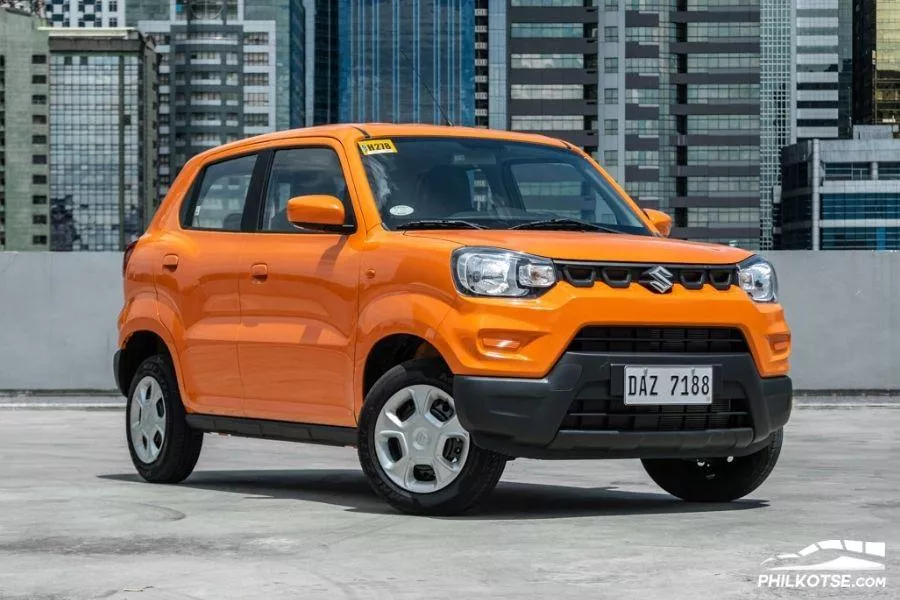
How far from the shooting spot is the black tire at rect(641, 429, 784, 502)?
775 centimetres

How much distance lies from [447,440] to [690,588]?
2085 mm

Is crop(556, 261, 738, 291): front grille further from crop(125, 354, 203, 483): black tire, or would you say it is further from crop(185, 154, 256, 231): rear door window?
crop(125, 354, 203, 483): black tire

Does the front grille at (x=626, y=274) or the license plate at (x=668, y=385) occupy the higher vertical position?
the front grille at (x=626, y=274)

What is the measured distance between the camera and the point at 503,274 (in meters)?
6.82

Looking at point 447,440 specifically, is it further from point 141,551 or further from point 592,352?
point 141,551

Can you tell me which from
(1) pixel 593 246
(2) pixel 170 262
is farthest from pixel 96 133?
Answer: (1) pixel 593 246

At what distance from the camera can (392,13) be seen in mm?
196500

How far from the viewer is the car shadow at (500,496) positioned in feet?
24.4

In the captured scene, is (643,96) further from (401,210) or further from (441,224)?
(441,224)

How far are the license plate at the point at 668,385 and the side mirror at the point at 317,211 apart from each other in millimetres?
1544

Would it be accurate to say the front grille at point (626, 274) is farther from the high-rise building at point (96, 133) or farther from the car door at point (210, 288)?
the high-rise building at point (96, 133)

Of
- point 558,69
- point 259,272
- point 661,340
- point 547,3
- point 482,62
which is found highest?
point 547,3

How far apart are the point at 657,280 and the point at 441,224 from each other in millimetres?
1056

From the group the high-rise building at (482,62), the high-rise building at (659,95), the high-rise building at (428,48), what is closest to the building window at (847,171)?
the high-rise building at (659,95)
